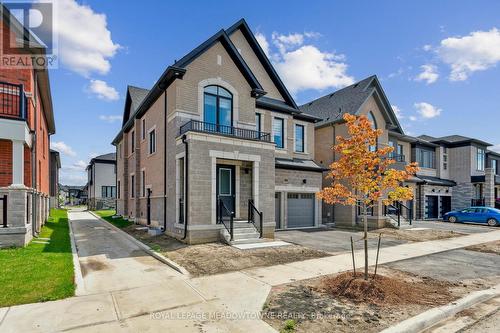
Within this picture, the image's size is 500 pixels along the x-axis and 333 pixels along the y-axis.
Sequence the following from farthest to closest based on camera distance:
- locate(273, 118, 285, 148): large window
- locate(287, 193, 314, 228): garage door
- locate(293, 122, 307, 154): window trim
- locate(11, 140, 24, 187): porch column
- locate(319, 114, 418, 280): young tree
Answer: locate(293, 122, 307, 154): window trim
locate(273, 118, 285, 148): large window
locate(287, 193, 314, 228): garage door
locate(11, 140, 24, 187): porch column
locate(319, 114, 418, 280): young tree

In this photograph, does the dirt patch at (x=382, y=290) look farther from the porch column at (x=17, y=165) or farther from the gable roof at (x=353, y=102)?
the gable roof at (x=353, y=102)

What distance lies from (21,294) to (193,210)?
648cm

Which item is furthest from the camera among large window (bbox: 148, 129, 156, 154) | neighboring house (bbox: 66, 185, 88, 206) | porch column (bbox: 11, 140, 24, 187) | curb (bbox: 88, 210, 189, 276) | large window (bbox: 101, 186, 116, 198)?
neighboring house (bbox: 66, 185, 88, 206)

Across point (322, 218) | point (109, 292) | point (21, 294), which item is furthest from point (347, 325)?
point (322, 218)

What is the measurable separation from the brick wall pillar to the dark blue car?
8.99 metres

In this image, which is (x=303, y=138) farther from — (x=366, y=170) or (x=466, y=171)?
(x=466, y=171)

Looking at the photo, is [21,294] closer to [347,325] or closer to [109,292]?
[109,292]

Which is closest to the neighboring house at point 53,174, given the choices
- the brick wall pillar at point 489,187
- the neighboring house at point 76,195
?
the neighboring house at point 76,195

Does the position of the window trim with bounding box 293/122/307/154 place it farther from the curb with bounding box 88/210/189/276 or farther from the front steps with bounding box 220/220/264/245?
the curb with bounding box 88/210/189/276

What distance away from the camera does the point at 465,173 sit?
30.6m

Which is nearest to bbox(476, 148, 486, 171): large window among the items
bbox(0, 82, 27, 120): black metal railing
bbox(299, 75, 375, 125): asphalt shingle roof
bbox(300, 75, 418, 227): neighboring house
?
bbox(300, 75, 418, 227): neighboring house

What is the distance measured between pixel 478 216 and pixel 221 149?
77.4ft

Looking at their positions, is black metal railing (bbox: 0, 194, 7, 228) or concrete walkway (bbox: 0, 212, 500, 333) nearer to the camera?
concrete walkway (bbox: 0, 212, 500, 333)

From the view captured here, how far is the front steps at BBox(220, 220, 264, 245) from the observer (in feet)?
40.0
